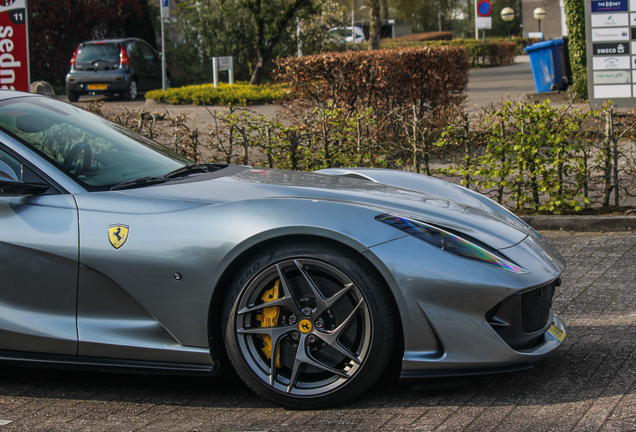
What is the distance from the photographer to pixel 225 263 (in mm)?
2984

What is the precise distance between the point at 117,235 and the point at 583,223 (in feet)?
15.4

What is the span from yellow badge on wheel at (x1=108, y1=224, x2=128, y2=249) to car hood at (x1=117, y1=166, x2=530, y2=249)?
21cm

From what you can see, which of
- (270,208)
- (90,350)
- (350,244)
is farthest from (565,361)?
(90,350)

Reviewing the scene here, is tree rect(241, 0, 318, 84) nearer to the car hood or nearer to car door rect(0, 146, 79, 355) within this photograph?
the car hood

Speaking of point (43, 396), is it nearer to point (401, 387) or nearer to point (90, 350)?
point (90, 350)

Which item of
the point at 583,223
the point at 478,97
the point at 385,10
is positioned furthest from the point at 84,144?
the point at 385,10

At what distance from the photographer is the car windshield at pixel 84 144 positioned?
11.3 feet

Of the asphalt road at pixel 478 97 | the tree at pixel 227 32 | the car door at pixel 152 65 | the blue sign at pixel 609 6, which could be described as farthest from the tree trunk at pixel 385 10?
the blue sign at pixel 609 6

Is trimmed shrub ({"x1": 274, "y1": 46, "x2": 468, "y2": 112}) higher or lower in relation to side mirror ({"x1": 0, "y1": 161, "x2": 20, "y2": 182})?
higher

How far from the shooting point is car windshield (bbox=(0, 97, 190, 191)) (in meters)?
3.45

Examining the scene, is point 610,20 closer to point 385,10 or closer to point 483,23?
point 483,23

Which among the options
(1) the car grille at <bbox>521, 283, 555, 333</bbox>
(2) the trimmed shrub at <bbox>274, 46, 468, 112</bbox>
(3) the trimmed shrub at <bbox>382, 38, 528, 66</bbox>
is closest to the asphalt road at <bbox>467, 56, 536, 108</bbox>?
(2) the trimmed shrub at <bbox>274, 46, 468, 112</bbox>

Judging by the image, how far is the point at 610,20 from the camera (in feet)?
36.4

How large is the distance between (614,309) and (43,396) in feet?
11.1
